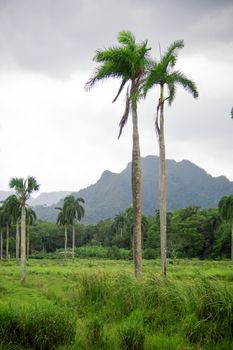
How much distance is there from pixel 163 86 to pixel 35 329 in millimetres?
14574

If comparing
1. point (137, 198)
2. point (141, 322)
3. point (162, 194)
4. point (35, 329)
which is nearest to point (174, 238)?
point (162, 194)

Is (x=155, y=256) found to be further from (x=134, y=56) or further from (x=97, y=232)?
Result: (x=134, y=56)

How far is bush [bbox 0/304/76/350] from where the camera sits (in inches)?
313

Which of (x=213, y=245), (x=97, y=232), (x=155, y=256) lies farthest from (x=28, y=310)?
(x=97, y=232)

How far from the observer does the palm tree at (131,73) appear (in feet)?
57.0

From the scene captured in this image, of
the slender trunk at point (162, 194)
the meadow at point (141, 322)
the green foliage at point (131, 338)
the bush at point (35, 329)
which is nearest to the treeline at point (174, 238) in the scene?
the slender trunk at point (162, 194)

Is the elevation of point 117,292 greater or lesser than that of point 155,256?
greater

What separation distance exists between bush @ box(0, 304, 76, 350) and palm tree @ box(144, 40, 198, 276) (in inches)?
419

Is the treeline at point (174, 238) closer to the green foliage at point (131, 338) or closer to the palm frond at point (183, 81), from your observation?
the palm frond at point (183, 81)

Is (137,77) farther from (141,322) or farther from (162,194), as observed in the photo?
(141,322)

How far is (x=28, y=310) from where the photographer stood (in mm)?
8414

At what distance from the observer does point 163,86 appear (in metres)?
20.0

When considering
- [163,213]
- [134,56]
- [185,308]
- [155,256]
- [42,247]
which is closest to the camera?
[185,308]

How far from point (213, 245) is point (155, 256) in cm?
1380
